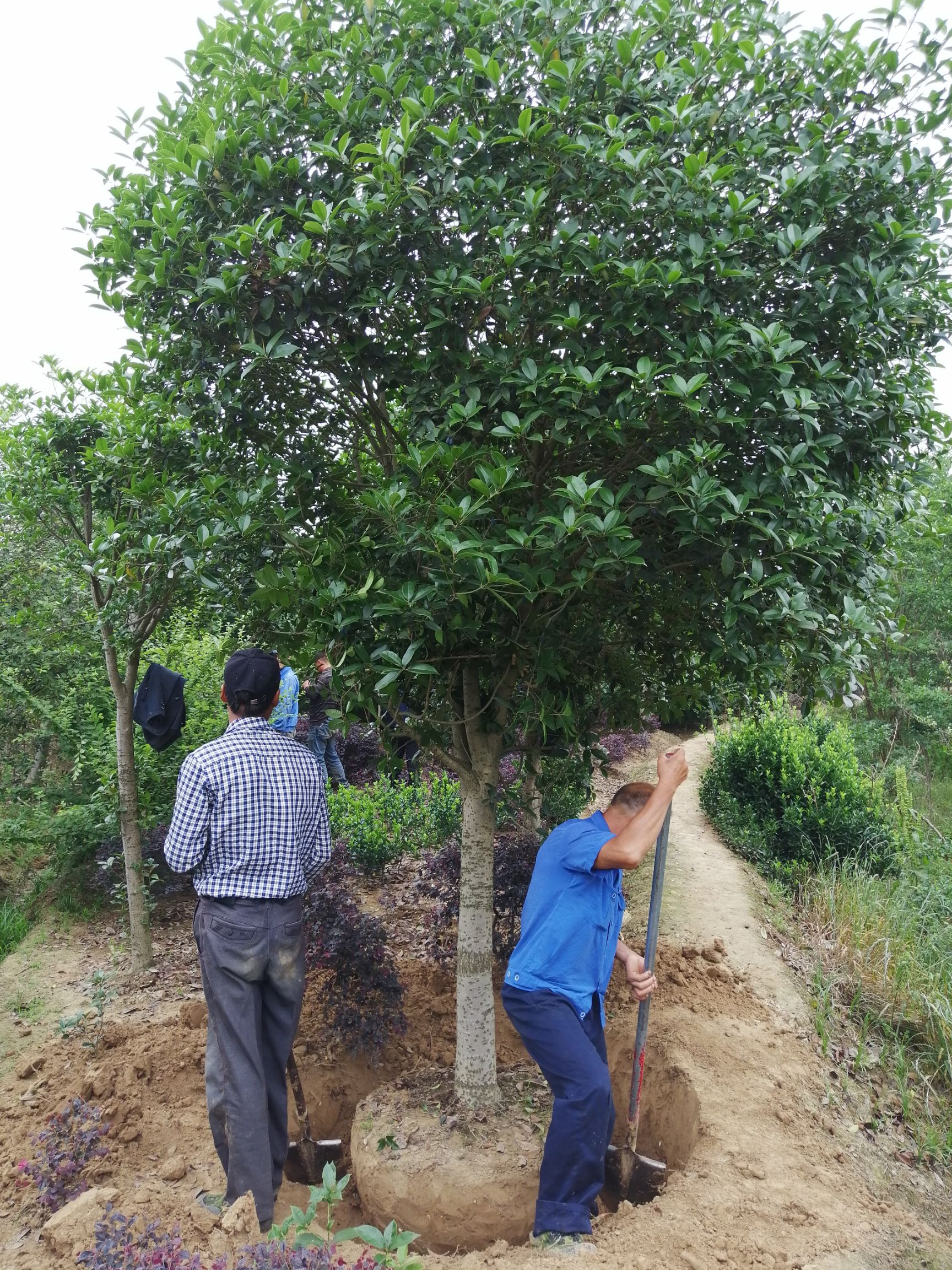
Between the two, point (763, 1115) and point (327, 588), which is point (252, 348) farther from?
point (763, 1115)

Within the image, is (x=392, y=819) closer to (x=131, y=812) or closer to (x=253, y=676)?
(x=131, y=812)

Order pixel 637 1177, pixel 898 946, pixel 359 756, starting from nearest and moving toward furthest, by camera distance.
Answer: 1. pixel 637 1177
2. pixel 898 946
3. pixel 359 756

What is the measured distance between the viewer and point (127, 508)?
5605 mm

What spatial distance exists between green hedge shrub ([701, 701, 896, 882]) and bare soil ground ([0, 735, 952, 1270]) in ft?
6.83

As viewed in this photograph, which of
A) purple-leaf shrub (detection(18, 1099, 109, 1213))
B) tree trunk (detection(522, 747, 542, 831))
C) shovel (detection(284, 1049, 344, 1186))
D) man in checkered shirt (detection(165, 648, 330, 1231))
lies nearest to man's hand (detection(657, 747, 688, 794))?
tree trunk (detection(522, 747, 542, 831))

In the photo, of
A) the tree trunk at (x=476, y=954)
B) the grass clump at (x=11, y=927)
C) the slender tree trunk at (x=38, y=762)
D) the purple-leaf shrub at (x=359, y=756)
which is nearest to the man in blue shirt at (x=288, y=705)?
the tree trunk at (x=476, y=954)

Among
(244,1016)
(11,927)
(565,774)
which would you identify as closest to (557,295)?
(565,774)

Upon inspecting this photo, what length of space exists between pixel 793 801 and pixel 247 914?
6285 mm

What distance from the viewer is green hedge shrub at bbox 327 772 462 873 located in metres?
7.12

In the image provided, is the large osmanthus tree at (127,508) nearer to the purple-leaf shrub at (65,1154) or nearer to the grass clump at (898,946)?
the purple-leaf shrub at (65,1154)

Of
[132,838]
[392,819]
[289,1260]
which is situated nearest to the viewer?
[289,1260]

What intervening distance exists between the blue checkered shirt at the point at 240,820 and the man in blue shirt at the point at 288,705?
3.12 feet

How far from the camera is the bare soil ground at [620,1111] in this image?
304 cm

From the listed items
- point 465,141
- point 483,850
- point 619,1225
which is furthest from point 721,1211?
point 465,141
